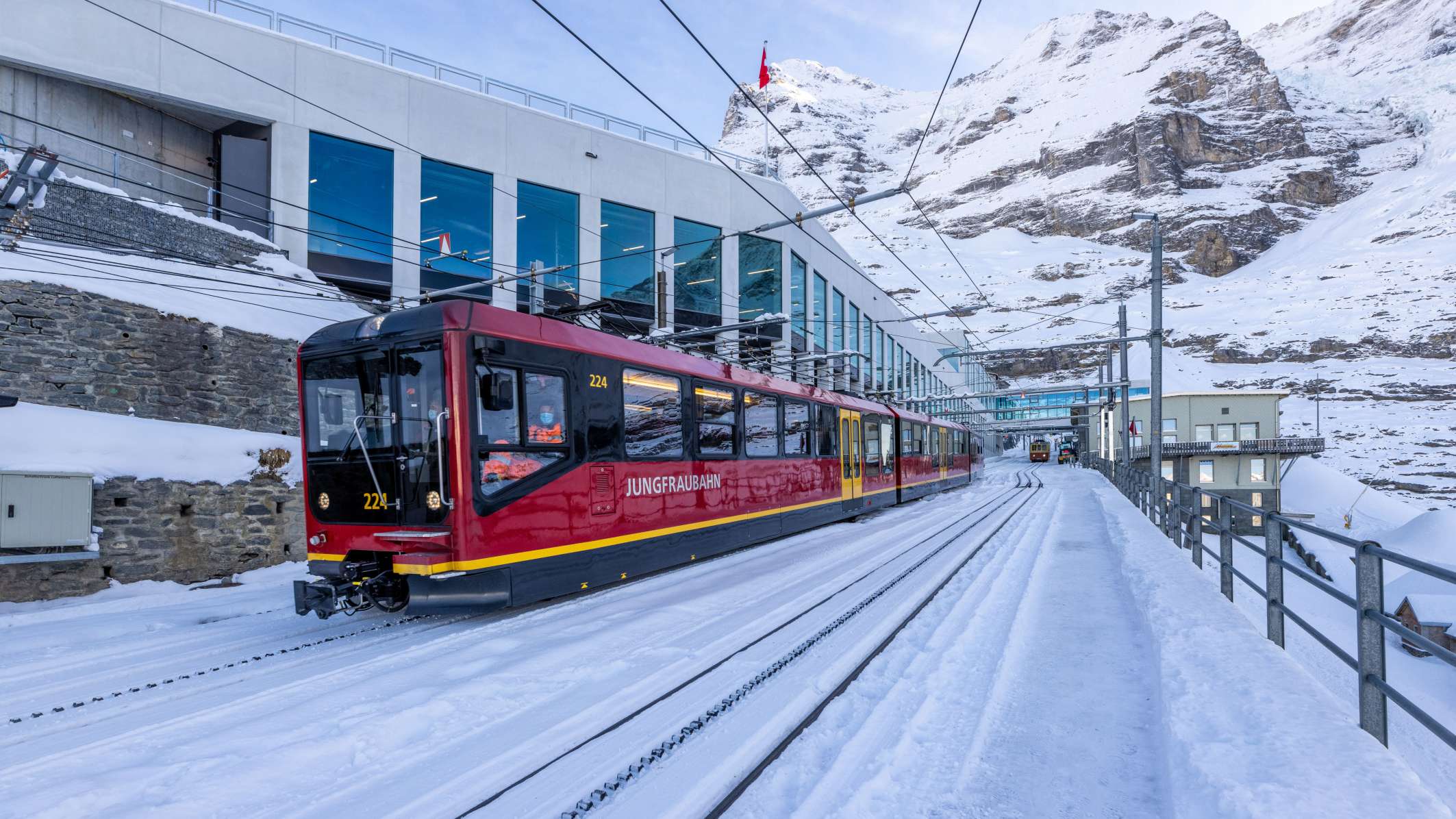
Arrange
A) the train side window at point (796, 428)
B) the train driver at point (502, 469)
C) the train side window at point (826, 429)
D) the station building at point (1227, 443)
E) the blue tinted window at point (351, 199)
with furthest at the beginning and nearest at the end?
the station building at point (1227, 443) → the blue tinted window at point (351, 199) → the train side window at point (826, 429) → the train side window at point (796, 428) → the train driver at point (502, 469)

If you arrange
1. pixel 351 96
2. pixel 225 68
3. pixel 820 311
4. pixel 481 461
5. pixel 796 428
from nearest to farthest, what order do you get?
pixel 481 461, pixel 796 428, pixel 225 68, pixel 351 96, pixel 820 311

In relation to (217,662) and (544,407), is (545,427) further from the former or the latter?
(217,662)

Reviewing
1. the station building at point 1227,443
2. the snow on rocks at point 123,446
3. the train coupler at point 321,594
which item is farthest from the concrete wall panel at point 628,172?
the station building at point 1227,443

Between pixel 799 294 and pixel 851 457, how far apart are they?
1352cm

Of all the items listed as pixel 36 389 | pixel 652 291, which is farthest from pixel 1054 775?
pixel 652 291

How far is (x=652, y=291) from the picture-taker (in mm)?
22844

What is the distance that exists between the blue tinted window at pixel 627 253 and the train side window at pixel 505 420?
13.8 meters

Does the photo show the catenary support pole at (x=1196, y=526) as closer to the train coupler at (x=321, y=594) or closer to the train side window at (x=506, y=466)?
the train side window at (x=506, y=466)

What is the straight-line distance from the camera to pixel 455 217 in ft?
59.2

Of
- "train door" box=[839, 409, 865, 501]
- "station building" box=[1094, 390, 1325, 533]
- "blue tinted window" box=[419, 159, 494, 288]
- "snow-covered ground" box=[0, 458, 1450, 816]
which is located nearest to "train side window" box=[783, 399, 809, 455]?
"train door" box=[839, 409, 865, 501]

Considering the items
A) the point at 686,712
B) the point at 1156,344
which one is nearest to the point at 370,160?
the point at 686,712

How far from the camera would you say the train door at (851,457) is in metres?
16.5

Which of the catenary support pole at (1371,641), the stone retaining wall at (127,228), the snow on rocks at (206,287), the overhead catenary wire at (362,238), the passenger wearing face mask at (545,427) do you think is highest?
the overhead catenary wire at (362,238)

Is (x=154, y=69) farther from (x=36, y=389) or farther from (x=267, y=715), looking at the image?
(x=267, y=715)
